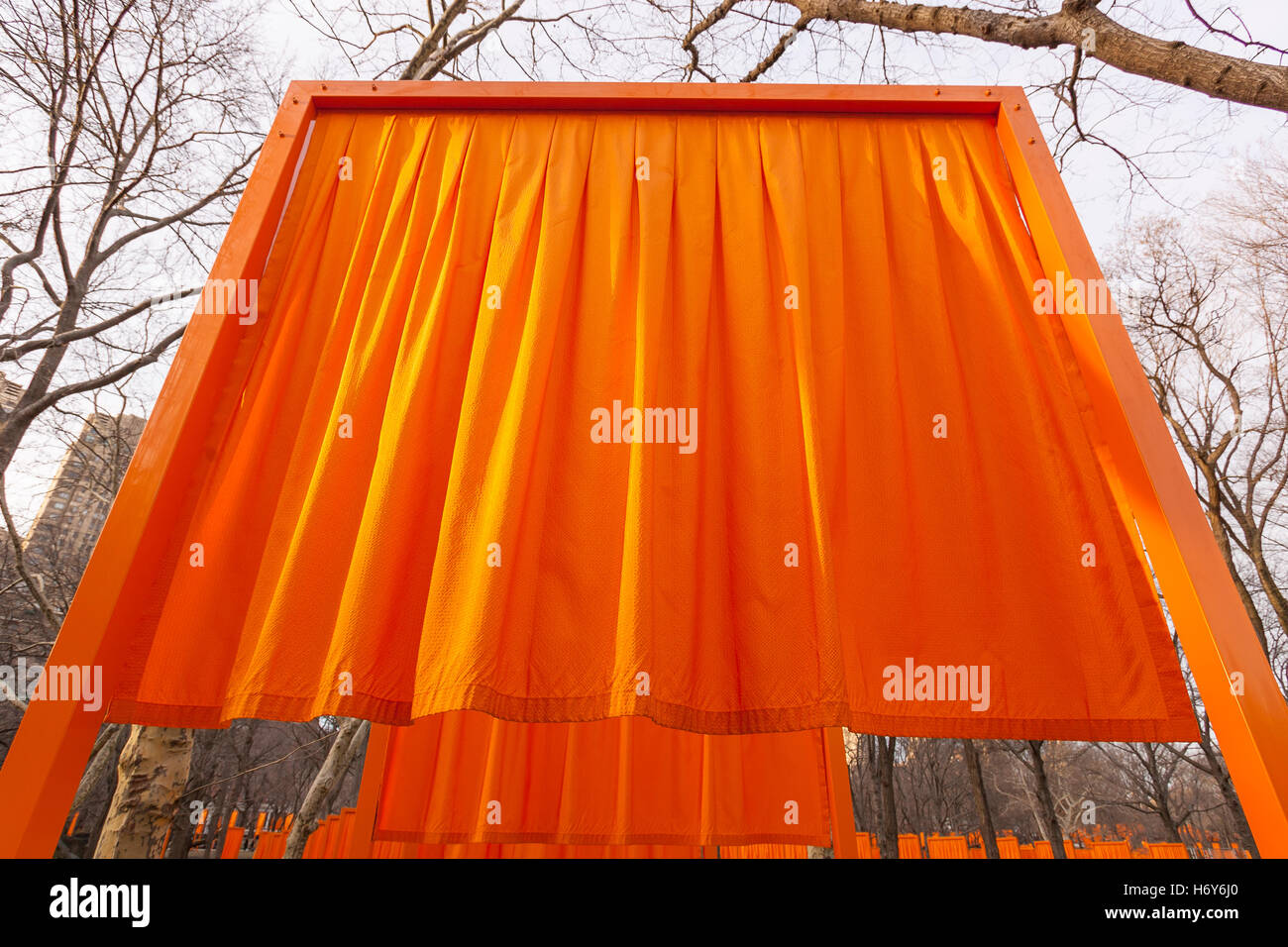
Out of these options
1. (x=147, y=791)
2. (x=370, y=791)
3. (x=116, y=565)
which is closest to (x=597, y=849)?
(x=370, y=791)

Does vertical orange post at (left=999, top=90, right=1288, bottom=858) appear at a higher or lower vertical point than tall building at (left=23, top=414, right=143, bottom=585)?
lower

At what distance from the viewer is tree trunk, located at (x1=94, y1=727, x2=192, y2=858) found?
4.25 metres

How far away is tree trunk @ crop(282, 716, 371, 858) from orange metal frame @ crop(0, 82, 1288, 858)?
21.5ft

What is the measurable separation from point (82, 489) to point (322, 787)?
5.99 m

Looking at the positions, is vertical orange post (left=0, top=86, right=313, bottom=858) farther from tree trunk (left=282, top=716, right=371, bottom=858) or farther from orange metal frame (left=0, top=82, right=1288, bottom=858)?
tree trunk (left=282, top=716, right=371, bottom=858)

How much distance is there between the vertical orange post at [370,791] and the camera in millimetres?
3094

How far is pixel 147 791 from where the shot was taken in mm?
4316

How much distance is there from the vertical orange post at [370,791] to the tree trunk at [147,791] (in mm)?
2029

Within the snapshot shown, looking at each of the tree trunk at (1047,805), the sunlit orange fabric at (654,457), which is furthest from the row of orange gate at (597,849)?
the sunlit orange fabric at (654,457)

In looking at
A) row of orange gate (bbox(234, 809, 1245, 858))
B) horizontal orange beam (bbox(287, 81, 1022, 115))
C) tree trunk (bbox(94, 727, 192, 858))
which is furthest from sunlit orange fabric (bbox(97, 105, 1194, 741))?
tree trunk (bbox(94, 727, 192, 858))

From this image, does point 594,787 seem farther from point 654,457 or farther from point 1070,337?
point 1070,337
